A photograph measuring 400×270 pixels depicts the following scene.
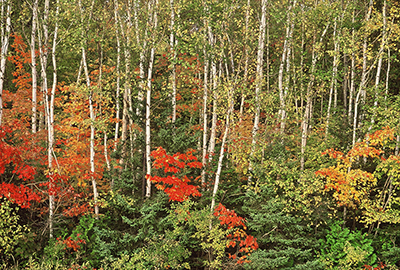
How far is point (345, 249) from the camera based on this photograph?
36.0ft

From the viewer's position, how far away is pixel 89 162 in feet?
40.8

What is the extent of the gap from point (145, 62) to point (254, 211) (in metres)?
5.79

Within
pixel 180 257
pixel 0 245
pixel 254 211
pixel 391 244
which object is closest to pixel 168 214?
pixel 180 257

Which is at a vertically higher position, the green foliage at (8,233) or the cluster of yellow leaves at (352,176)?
the cluster of yellow leaves at (352,176)

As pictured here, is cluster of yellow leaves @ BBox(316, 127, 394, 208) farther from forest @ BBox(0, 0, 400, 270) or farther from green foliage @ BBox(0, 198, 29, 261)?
green foliage @ BBox(0, 198, 29, 261)

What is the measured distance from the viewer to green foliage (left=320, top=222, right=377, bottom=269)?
1075cm

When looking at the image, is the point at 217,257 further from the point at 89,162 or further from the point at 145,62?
the point at 145,62

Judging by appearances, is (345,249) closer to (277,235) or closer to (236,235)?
(277,235)

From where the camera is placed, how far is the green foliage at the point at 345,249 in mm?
10750

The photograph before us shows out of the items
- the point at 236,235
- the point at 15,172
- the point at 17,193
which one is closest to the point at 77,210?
the point at 17,193

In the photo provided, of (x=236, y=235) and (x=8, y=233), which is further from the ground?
(x=236, y=235)

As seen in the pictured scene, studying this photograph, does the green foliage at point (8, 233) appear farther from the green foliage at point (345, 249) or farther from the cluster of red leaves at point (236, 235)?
the green foliage at point (345, 249)

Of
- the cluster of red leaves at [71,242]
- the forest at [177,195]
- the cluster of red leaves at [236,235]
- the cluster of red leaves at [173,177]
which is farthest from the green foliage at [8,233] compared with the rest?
the cluster of red leaves at [236,235]

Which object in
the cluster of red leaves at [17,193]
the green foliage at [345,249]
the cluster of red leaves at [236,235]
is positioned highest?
the cluster of red leaves at [17,193]
